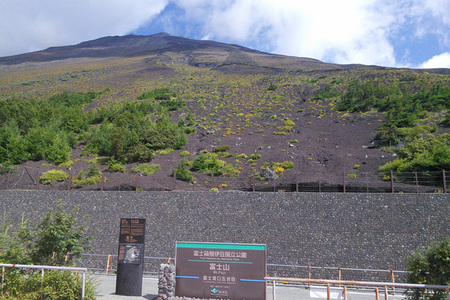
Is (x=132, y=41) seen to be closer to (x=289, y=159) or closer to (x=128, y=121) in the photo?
(x=128, y=121)

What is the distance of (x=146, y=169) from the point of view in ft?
88.6

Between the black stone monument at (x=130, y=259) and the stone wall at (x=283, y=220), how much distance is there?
12.5 feet

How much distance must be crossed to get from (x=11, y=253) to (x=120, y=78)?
200 feet

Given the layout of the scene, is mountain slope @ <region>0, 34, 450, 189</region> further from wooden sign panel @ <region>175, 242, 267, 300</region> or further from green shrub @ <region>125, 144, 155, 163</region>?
wooden sign panel @ <region>175, 242, 267, 300</region>

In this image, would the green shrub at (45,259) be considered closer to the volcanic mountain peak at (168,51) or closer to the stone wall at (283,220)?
the stone wall at (283,220)

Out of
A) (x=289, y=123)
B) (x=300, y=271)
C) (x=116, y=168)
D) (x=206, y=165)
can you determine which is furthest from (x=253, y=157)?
(x=300, y=271)

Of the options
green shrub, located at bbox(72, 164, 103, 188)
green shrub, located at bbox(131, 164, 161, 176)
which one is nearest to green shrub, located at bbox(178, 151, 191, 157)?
green shrub, located at bbox(131, 164, 161, 176)

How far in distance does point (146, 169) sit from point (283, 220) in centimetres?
1381

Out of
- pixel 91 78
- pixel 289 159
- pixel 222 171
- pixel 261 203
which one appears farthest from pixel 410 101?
pixel 91 78

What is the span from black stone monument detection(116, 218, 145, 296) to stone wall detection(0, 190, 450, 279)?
381cm

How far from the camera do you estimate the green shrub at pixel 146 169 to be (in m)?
26.4

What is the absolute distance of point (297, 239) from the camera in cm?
1548

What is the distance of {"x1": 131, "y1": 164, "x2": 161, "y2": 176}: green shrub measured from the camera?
26.4 m

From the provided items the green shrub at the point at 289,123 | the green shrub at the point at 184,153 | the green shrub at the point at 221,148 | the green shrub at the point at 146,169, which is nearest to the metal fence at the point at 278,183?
the green shrub at the point at 146,169
